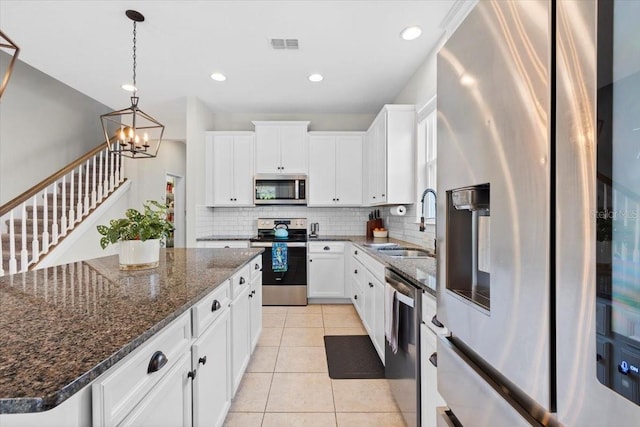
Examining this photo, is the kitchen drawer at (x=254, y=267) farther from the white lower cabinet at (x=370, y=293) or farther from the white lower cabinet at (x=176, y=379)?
the white lower cabinet at (x=370, y=293)

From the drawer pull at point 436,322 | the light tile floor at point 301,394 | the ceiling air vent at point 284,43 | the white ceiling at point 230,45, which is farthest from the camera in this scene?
the ceiling air vent at point 284,43

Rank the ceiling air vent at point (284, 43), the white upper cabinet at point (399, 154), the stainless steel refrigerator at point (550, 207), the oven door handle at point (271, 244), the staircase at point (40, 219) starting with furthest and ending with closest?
1. the oven door handle at point (271, 244)
2. the white upper cabinet at point (399, 154)
3. the staircase at point (40, 219)
4. the ceiling air vent at point (284, 43)
5. the stainless steel refrigerator at point (550, 207)

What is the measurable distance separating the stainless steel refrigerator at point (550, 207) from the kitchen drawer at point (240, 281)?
1.37m

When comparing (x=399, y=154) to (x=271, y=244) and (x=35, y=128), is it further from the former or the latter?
(x=35, y=128)

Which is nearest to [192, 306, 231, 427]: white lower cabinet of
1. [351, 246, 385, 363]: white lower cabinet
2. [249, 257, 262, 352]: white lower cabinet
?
[249, 257, 262, 352]: white lower cabinet

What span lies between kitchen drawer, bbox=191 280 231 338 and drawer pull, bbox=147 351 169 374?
Answer: 0.96 feet

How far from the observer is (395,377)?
184 centimetres

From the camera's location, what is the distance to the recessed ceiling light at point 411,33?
2475 mm

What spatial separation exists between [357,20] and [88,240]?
431 cm

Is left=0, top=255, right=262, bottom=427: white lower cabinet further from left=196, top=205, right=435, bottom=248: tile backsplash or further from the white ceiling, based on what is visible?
left=196, top=205, right=435, bottom=248: tile backsplash

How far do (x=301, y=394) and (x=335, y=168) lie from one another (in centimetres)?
300

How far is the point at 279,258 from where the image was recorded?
12.8 ft

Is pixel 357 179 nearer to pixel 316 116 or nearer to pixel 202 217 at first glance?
pixel 316 116

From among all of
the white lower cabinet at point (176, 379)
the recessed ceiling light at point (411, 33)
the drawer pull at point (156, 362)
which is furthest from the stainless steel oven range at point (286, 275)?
the drawer pull at point (156, 362)
